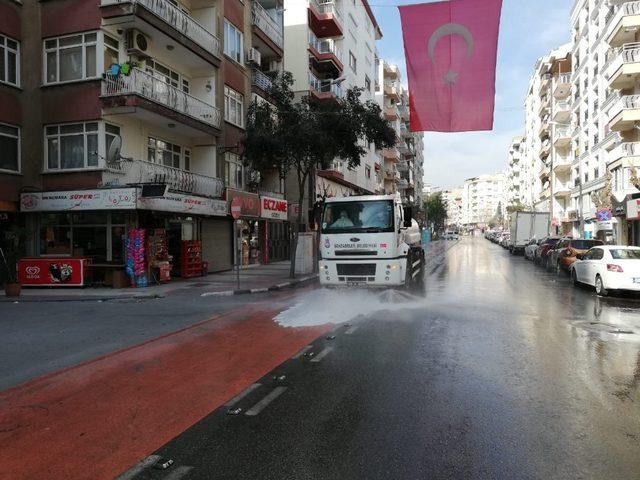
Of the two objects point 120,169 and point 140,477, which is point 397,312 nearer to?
point 140,477

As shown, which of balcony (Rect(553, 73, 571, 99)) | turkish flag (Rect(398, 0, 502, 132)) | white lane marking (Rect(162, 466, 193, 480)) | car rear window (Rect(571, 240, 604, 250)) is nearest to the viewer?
white lane marking (Rect(162, 466, 193, 480))

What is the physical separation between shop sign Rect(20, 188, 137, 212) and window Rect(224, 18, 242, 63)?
10.9 metres

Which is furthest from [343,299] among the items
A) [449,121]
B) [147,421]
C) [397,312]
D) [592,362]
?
[147,421]

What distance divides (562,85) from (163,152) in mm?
55006

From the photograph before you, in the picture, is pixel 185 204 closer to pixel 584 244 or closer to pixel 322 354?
pixel 322 354

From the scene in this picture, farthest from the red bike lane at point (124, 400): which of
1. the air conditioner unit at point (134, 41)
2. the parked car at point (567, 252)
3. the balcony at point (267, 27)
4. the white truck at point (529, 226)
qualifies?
the white truck at point (529, 226)

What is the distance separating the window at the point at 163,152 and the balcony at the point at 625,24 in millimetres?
30371

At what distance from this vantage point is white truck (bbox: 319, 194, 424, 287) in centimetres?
1327

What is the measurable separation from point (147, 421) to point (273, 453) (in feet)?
4.94

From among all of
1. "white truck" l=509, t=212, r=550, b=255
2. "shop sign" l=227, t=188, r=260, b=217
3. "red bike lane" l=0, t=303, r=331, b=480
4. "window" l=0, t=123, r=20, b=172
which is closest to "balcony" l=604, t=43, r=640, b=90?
"white truck" l=509, t=212, r=550, b=255

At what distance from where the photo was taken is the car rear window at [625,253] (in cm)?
1440

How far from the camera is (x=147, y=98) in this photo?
18000 millimetres

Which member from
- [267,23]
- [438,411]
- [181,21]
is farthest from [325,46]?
[438,411]

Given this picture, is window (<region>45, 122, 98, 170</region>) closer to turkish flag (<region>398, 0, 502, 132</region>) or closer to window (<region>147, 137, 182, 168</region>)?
window (<region>147, 137, 182, 168</region>)
